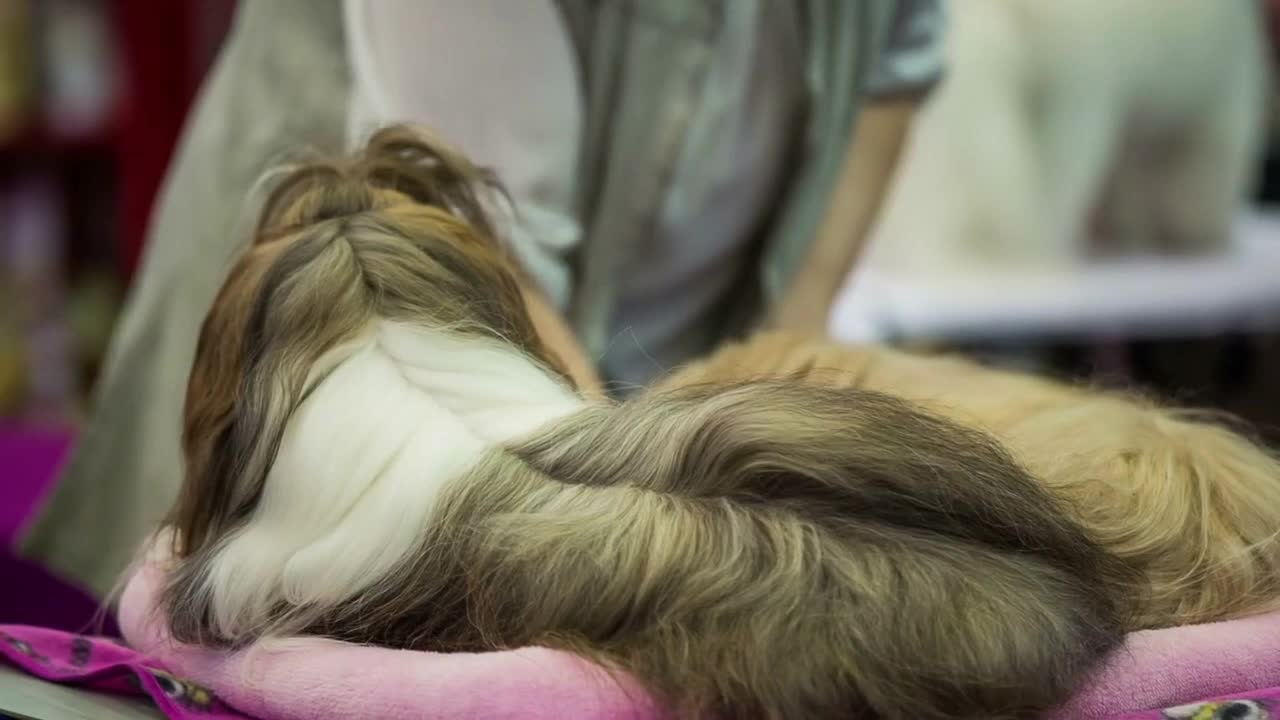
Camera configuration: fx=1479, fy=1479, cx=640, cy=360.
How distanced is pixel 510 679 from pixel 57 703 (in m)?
0.21

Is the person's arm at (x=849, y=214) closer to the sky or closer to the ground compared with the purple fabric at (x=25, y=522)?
closer to the sky

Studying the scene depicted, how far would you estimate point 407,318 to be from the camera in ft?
2.08

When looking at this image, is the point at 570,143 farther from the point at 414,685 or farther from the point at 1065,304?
the point at 1065,304

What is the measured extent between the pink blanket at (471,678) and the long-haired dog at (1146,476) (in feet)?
0.08

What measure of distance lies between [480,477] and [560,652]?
0.26 feet

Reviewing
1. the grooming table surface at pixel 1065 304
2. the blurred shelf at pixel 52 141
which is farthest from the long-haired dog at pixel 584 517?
the blurred shelf at pixel 52 141

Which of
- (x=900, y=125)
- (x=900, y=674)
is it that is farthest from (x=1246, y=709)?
(x=900, y=125)

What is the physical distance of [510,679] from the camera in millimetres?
524

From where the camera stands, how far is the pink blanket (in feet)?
1.71

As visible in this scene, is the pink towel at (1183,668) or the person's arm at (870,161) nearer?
the pink towel at (1183,668)

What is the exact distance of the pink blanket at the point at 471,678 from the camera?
0.52 metres

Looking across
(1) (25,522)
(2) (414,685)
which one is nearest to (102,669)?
(2) (414,685)

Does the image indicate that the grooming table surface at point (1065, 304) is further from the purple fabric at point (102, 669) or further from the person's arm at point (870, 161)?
the purple fabric at point (102, 669)

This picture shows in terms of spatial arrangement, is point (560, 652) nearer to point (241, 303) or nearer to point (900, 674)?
point (900, 674)
